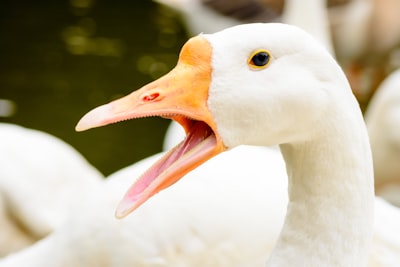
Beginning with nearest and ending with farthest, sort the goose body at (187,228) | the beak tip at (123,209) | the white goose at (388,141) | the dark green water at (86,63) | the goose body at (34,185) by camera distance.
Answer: the beak tip at (123,209) < the goose body at (187,228) < the goose body at (34,185) < the white goose at (388,141) < the dark green water at (86,63)

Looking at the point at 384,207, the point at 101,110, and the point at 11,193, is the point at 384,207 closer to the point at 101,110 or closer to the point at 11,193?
the point at 101,110

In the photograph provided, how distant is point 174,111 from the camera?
204 cm

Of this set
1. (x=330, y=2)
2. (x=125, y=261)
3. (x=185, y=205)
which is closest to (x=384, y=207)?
(x=185, y=205)

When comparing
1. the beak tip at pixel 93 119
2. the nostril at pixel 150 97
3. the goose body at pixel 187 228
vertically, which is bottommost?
the goose body at pixel 187 228

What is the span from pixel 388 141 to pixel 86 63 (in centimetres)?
372

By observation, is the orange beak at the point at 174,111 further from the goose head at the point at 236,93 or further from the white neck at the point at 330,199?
the white neck at the point at 330,199

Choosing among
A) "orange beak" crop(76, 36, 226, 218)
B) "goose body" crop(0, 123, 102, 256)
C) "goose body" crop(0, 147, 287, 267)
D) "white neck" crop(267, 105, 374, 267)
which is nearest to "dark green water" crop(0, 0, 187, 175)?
"goose body" crop(0, 123, 102, 256)

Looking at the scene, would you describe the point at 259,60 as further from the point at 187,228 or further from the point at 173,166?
the point at 187,228

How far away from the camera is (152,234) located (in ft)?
9.83

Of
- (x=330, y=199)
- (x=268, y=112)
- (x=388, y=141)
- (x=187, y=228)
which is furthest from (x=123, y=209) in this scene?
(x=388, y=141)

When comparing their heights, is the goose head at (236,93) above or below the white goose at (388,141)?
above

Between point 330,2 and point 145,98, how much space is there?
530 centimetres

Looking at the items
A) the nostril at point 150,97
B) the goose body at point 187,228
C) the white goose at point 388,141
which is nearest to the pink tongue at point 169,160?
the nostril at point 150,97

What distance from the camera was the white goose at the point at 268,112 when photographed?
80.2 inches
